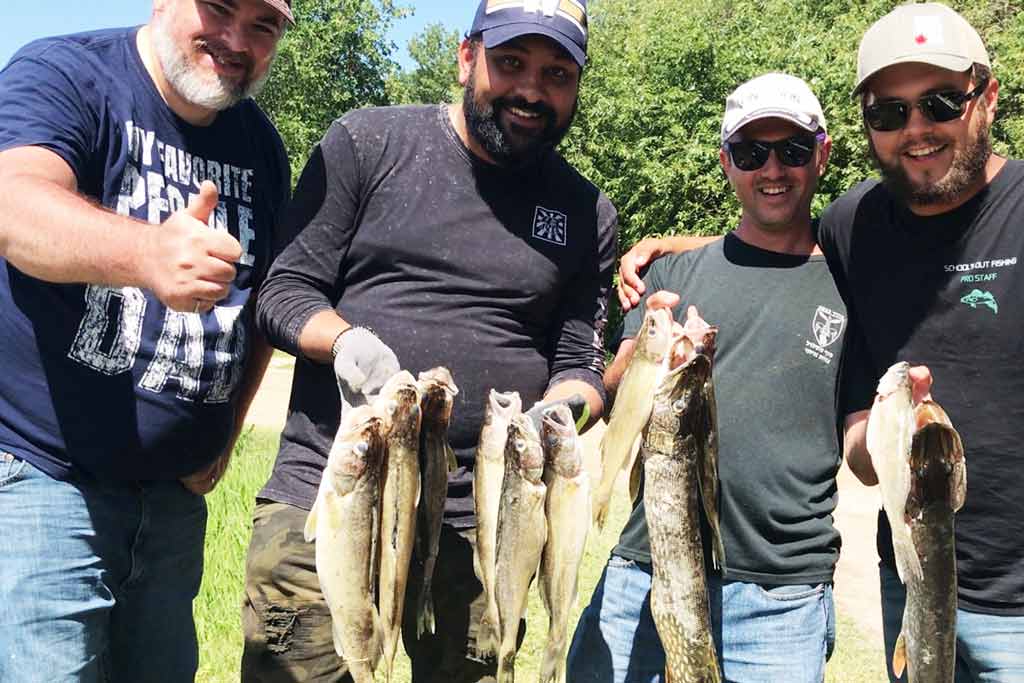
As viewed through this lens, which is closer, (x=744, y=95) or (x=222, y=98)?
(x=222, y=98)

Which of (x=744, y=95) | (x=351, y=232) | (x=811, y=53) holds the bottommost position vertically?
(x=351, y=232)

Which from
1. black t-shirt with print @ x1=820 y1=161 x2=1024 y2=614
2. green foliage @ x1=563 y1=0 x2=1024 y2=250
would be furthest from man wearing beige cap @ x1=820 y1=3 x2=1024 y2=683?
green foliage @ x1=563 y1=0 x2=1024 y2=250

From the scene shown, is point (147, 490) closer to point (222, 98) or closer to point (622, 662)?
point (222, 98)

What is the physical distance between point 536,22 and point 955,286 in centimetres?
194

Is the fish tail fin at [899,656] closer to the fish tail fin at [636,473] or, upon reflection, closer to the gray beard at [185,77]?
the fish tail fin at [636,473]

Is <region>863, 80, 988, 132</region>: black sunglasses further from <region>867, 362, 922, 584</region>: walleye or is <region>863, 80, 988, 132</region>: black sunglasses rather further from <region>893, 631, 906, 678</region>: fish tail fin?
<region>893, 631, 906, 678</region>: fish tail fin

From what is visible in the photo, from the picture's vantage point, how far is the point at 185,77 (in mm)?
3430

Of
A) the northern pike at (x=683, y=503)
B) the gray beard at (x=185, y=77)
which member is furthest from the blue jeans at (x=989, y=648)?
the gray beard at (x=185, y=77)

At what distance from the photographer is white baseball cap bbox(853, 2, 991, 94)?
11.5ft

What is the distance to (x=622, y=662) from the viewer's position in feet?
12.7

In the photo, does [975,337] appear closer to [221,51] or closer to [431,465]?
[431,465]

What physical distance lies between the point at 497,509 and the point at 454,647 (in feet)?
3.12

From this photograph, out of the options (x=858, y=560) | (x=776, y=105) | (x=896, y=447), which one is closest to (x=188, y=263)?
(x=896, y=447)

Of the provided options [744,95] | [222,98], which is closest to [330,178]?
[222,98]
